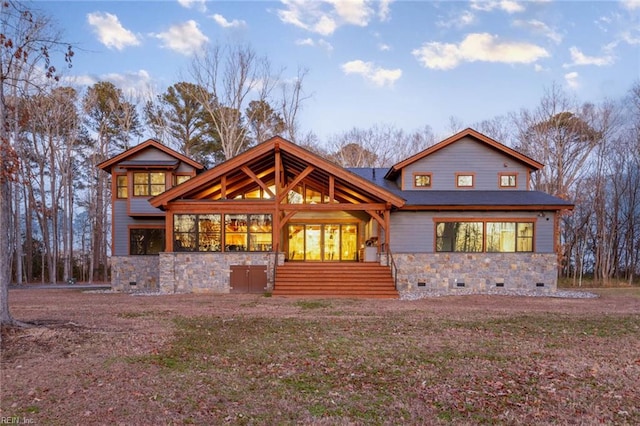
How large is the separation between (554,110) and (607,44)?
18.7 feet

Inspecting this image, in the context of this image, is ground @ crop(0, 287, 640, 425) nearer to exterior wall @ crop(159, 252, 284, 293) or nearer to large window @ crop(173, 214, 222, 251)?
exterior wall @ crop(159, 252, 284, 293)

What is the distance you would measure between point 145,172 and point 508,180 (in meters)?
17.5

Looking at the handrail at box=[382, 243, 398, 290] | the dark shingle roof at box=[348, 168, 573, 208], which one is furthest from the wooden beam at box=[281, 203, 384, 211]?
the handrail at box=[382, 243, 398, 290]

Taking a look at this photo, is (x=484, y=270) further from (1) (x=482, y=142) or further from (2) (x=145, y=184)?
(2) (x=145, y=184)

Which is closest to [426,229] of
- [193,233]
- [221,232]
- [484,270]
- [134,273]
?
[484,270]

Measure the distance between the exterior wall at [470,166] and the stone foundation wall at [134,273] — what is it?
509 inches

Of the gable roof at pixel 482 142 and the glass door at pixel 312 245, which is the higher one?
the gable roof at pixel 482 142

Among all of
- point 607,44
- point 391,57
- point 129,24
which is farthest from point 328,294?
point 607,44

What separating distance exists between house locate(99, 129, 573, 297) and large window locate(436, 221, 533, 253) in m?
0.04

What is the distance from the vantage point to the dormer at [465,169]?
60.1 ft

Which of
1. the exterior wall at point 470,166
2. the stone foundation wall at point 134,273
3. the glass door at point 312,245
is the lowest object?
the stone foundation wall at point 134,273

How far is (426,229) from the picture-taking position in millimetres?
17156

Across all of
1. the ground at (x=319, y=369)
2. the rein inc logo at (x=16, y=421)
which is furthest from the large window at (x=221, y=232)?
the rein inc logo at (x=16, y=421)

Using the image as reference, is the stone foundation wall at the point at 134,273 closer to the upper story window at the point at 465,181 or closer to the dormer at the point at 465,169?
the dormer at the point at 465,169
